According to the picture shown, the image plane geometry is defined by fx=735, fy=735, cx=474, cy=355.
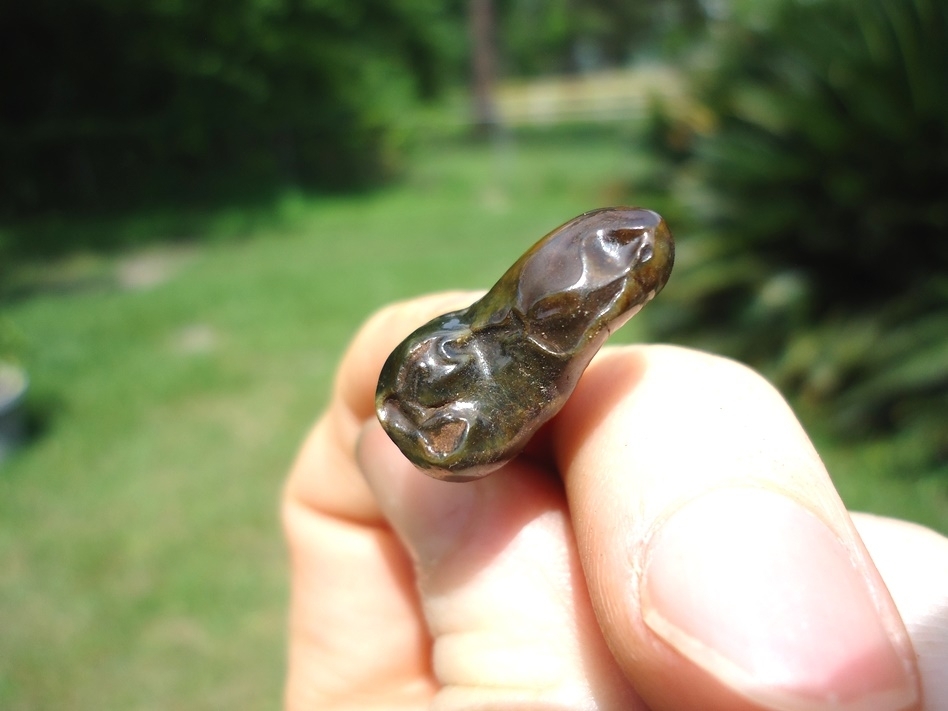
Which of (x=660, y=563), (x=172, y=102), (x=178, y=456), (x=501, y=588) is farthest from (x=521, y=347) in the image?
(x=172, y=102)

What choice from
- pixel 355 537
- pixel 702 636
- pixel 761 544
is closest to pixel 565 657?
pixel 702 636

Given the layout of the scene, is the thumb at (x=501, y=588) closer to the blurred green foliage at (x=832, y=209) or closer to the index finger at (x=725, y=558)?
the index finger at (x=725, y=558)

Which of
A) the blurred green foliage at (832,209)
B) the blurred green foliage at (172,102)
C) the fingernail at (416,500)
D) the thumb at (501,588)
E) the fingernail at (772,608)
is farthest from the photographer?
the blurred green foliage at (172,102)

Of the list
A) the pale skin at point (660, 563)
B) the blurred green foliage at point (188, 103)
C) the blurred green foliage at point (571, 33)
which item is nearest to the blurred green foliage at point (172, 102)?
the blurred green foliage at point (188, 103)

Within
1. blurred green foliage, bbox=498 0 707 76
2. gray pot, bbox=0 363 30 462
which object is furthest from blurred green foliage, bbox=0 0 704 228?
blurred green foliage, bbox=498 0 707 76

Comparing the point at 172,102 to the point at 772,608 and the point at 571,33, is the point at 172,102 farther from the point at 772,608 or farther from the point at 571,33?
the point at 571,33

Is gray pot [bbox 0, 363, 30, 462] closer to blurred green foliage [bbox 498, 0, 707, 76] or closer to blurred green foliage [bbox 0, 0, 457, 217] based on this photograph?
blurred green foliage [bbox 0, 0, 457, 217]

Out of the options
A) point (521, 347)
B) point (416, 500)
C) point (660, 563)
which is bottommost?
point (416, 500)

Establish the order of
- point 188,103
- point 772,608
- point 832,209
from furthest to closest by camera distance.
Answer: point 188,103, point 832,209, point 772,608
